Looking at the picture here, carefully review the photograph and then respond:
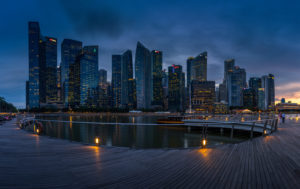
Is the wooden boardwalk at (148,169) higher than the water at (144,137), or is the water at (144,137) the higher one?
the wooden boardwalk at (148,169)

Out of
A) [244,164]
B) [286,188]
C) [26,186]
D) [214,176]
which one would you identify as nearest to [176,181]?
[214,176]

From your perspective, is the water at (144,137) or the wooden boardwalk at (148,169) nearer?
the wooden boardwalk at (148,169)

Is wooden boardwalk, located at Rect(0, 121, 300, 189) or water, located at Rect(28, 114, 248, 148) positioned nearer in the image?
wooden boardwalk, located at Rect(0, 121, 300, 189)

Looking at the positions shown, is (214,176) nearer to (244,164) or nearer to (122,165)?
(244,164)

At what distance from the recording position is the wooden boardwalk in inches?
153

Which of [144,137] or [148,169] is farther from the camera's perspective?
[144,137]

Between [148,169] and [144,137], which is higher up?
[148,169]

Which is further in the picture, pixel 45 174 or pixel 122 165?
pixel 122 165

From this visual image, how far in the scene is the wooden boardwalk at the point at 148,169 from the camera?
3883 mm

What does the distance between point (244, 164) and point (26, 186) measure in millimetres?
6258

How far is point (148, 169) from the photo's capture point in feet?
15.9

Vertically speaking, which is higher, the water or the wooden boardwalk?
the wooden boardwalk

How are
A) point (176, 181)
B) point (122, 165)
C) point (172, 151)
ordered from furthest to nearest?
point (172, 151) < point (122, 165) < point (176, 181)

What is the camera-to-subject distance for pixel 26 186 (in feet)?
12.0
